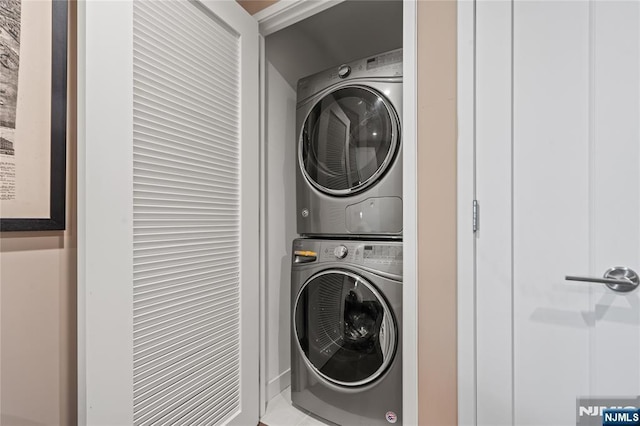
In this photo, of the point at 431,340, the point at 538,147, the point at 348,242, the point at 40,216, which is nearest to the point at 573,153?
the point at 538,147

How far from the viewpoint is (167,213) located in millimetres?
1011

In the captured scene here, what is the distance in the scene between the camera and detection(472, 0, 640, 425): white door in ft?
2.69

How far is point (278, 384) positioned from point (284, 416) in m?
0.25

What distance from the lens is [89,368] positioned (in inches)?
31.4

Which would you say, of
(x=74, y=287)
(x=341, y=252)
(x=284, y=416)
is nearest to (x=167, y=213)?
(x=74, y=287)

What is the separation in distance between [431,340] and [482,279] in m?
0.29

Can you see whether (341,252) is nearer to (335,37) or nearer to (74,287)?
(74,287)

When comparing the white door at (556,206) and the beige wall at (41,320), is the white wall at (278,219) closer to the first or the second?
the beige wall at (41,320)

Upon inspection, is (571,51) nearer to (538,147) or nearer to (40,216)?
(538,147)

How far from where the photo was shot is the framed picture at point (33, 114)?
813 mm

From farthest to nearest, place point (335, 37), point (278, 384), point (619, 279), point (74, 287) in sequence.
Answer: point (335, 37), point (278, 384), point (74, 287), point (619, 279)

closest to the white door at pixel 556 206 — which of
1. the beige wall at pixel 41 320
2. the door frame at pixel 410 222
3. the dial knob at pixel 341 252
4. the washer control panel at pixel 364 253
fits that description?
the door frame at pixel 410 222

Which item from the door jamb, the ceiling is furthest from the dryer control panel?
the ceiling

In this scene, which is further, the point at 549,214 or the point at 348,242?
the point at 348,242
